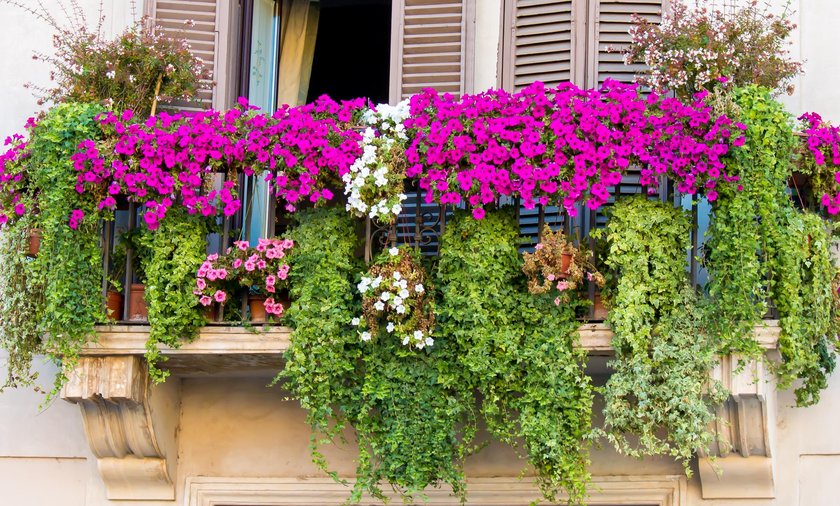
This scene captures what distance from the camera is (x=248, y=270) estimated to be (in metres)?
7.76

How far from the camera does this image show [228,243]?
8.22 metres

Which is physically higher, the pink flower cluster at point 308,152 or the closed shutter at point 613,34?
the closed shutter at point 613,34

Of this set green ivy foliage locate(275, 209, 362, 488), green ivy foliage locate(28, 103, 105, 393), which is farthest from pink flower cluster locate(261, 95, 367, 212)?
green ivy foliage locate(28, 103, 105, 393)

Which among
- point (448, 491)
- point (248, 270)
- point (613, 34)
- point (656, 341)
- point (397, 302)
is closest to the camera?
point (656, 341)

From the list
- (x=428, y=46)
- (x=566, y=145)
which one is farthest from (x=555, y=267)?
(x=428, y=46)

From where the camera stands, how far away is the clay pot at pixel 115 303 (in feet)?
26.2

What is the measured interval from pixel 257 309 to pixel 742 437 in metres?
2.42

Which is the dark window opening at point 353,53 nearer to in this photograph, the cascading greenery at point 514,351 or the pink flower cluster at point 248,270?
the pink flower cluster at point 248,270

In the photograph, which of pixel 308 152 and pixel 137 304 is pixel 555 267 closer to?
pixel 308 152

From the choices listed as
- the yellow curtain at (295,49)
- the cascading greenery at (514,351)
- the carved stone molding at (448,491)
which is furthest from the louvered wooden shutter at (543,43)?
the carved stone molding at (448,491)

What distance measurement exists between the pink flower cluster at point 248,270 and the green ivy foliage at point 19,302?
33.2 inches

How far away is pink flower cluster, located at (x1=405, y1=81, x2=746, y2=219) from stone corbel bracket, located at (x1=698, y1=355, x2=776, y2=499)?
0.84 meters

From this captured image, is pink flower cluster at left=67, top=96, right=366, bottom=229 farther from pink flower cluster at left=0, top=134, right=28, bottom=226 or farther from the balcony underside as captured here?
the balcony underside

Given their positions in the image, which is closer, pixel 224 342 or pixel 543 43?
pixel 224 342
